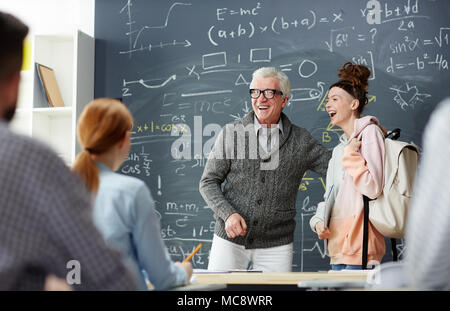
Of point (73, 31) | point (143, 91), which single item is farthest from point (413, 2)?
point (73, 31)

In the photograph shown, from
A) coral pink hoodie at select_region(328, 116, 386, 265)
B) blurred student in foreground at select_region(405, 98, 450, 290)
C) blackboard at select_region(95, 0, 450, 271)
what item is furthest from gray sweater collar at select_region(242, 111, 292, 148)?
blurred student in foreground at select_region(405, 98, 450, 290)

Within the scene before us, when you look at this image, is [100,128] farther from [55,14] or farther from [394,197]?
[55,14]

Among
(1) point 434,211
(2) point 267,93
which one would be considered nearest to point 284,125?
(2) point 267,93

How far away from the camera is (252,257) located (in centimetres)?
284

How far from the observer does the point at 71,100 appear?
13.7 feet

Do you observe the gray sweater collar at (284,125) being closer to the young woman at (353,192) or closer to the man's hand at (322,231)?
the young woman at (353,192)

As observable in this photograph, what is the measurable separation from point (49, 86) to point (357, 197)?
253cm

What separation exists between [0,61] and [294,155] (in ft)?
7.24

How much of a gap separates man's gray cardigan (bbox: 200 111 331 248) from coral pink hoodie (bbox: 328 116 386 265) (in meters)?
0.32

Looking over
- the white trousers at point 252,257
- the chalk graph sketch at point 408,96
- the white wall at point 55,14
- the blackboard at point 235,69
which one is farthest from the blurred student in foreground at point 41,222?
the white wall at point 55,14

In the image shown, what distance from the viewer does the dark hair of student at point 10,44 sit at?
0.86 meters

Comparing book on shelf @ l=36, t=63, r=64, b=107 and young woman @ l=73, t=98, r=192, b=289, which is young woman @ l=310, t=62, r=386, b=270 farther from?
book on shelf @ l=36, t=63, r=64, b=107

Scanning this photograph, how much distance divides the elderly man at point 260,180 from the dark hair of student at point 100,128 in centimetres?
139
